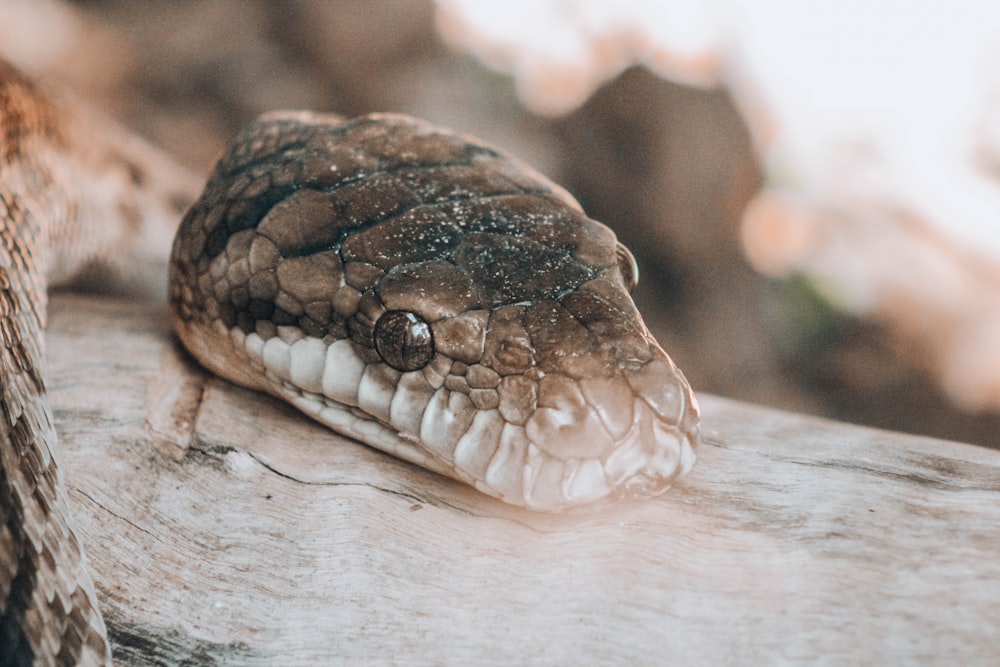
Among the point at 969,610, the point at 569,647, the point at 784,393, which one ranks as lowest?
the point at 784,393

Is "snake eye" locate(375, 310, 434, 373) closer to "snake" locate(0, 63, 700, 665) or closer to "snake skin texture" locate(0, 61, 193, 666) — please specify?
"snake" locate(0, 63, 700, 665)

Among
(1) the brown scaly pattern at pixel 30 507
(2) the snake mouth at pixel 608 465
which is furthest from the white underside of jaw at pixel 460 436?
(1) the brown scaly pattern at pixel 30 507

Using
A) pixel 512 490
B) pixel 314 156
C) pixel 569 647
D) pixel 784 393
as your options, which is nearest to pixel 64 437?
pixel 314 156

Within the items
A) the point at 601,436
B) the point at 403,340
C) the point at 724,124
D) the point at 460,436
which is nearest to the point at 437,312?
the point at 403,340

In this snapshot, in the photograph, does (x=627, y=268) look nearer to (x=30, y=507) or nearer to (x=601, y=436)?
(x=601, y=436)

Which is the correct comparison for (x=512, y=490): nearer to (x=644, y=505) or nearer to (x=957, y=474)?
(x=644, y=505)

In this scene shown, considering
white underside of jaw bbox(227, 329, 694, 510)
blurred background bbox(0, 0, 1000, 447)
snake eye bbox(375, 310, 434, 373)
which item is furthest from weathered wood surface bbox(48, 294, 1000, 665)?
blurred background bbox(0, 0, 1000, 447)

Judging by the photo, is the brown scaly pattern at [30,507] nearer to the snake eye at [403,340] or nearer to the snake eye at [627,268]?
the snake eye at [403,340]
